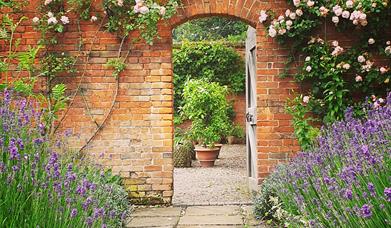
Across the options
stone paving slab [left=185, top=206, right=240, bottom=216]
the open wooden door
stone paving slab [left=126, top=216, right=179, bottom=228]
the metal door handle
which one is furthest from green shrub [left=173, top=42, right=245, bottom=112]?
stone paving slab [left=126, top=216, right=179, bottom=228]

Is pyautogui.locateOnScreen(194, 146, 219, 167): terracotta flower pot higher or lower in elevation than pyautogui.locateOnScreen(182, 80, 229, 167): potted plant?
lower

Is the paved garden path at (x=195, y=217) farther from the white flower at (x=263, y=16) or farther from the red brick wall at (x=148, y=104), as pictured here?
the white flower at (x=263, y=16)

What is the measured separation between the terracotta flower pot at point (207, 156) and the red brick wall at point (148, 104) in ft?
16.5

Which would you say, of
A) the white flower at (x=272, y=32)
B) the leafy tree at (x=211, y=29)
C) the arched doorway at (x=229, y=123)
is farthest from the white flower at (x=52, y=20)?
the leafy tree at (x=211, y=29)

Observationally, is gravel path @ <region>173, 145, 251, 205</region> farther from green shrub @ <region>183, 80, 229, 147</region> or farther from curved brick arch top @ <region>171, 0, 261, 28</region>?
curved brick arch top @ <region>171, 0, 261, 28</region>

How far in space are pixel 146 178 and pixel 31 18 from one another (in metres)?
2.29

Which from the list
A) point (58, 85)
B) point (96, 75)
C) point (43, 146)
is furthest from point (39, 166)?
point (96, 75)

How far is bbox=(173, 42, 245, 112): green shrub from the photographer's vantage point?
1393 cm

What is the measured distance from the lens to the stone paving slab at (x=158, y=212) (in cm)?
545

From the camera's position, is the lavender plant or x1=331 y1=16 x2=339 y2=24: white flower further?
x1=331 y1=16 x2=339 y2=24: white flower

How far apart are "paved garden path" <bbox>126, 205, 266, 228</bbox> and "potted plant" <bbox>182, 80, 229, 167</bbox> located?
5.24 m

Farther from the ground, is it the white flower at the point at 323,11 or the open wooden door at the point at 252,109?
the white flower at the point at 323,11

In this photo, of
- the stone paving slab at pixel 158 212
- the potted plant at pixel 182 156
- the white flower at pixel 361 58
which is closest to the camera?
the stone paving slab at pixel 158 212

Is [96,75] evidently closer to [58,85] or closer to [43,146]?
[58,85]
